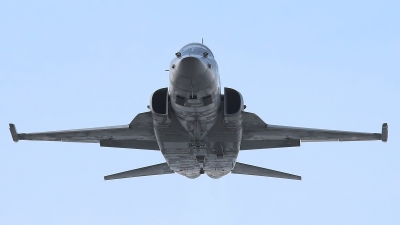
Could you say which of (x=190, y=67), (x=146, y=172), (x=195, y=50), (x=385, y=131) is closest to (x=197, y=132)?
(x=195, y=50)

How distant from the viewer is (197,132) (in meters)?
26.4

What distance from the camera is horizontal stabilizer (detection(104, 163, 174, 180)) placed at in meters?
31.1

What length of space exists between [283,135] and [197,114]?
509 centimetres

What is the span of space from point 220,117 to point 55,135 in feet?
23.3

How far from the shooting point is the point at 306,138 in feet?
96.4

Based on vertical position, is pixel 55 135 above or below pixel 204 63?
below

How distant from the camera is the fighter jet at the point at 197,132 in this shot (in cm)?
2414

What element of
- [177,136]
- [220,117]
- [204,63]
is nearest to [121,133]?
[177,136]

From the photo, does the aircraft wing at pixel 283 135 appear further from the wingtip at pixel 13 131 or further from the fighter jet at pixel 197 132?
the wingtip at pixel 13 131

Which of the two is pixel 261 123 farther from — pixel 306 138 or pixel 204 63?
pixel 204 63

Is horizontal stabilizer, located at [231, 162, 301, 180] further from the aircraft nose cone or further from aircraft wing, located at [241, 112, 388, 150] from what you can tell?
the aircraft nose cone

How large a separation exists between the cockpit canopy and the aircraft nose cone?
1.40 m

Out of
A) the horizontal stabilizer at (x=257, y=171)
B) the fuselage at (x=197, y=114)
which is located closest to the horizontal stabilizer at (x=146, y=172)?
the fuselage at (x=197, y=114)

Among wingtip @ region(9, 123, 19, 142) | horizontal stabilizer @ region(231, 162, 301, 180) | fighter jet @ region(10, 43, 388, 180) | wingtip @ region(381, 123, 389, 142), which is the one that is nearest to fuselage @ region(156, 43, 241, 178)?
fighter jet @ region(10, 43, 388, 180)
